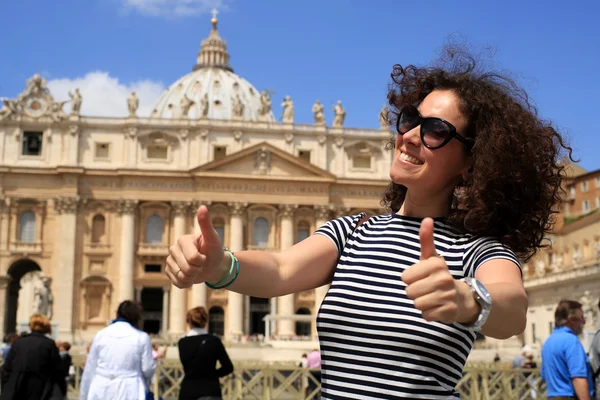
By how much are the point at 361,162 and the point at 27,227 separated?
70.6 ft

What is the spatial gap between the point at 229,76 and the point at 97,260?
46.1 m

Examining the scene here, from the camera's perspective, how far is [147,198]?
165 ft

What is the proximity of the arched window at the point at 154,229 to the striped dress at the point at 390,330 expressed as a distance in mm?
49319

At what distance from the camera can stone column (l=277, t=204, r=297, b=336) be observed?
48.6 meters

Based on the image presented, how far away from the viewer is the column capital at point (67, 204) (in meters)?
49.3

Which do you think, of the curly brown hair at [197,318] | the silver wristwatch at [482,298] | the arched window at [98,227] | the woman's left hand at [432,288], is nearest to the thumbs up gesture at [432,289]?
the woman's left hand at [432,288]

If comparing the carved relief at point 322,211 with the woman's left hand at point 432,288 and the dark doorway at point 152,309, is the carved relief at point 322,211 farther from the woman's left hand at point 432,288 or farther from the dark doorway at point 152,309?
the woman's left hand at point 432,288

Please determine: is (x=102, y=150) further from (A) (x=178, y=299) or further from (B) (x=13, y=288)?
(B) (x=13, y=288)

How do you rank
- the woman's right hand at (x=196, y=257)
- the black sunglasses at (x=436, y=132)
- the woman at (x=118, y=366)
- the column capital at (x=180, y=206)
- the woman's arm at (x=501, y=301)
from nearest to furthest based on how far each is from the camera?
the woman's arm at (x=501, y=301), the woman's right hand at (x=196, y=257), the black sunglasses at (x=436, y=132), the woman at (x=118, y=366), the column capital at (x=180, y=206)

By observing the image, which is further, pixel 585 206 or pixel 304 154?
pixel 585 206

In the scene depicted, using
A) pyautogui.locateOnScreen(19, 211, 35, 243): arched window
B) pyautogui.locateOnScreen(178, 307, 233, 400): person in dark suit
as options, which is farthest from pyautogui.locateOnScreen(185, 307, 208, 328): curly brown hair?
pyautogui.locateOnScreen(19, 211, 35, 243): arched window

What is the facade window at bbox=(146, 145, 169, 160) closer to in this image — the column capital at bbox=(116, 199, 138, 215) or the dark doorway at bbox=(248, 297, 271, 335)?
the column capital at bbox=(116, 199, 138, 215)

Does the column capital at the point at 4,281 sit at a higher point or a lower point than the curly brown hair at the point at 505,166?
higher

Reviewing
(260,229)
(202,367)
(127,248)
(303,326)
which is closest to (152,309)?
(127,248)
